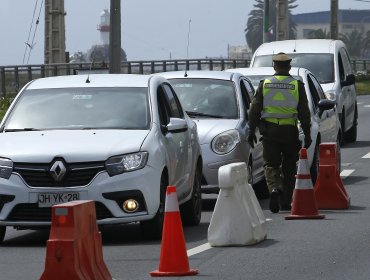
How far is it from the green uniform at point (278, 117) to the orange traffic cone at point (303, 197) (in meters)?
0.75

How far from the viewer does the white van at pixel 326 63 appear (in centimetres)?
2700

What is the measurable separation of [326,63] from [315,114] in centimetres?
752

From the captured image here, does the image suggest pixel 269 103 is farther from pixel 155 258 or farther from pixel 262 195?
pixel 155 258

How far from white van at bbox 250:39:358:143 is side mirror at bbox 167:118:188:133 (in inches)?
487

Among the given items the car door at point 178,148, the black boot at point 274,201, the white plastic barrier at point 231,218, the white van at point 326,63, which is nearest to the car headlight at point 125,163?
the car door at point 178,148

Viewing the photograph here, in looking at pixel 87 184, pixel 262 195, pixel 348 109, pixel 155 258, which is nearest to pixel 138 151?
pixel 87 184

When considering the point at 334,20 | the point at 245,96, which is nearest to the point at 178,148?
the point at 245,96

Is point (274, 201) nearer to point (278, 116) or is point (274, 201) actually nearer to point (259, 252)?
point (278, 116)

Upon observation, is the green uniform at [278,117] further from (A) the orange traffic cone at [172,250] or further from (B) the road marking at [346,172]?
(B) the road marking at [346,172]

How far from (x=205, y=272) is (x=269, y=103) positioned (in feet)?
17.2

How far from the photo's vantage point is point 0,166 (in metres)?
13.1

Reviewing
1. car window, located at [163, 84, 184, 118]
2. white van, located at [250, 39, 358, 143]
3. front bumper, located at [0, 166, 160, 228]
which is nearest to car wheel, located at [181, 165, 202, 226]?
car window, located at [163, 84, 184, 118]

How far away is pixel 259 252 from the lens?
40.2 feet

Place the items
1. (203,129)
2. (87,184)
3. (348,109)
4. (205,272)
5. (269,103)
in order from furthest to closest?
(348,109)
(203,129)
(269,103)
(87,184)
(205,272)
